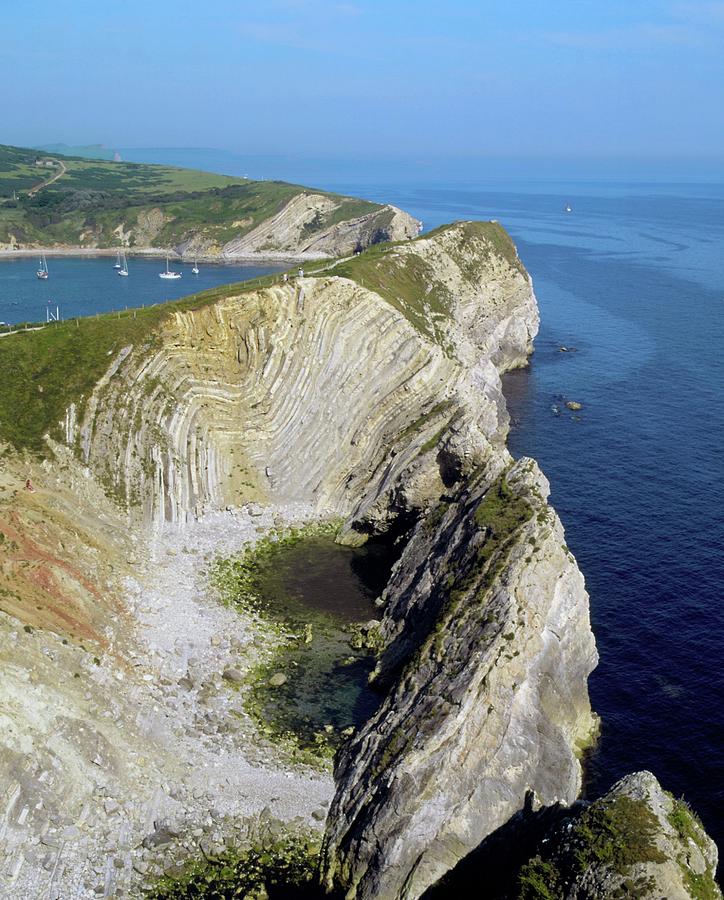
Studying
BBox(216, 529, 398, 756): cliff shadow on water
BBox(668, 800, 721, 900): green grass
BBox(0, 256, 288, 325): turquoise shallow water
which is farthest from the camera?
BBox(0, 256, 288, 325): turquoise shallow water

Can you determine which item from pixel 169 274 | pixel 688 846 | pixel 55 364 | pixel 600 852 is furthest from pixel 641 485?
pixel 169 274

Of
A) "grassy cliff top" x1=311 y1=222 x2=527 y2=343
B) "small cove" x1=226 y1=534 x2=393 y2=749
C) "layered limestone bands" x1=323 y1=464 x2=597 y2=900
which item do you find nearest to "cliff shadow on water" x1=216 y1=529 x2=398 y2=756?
"small cove" x1=226 y1=534 x2=393 y2=749

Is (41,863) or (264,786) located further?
(264,786)

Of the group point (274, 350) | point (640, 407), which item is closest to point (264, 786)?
point (274, 350)

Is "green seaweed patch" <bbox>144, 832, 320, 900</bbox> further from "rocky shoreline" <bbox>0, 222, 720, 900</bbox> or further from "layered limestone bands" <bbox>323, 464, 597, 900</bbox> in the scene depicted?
"layered limestone bands" <bbox>323, 464, 597, 900</bbox>

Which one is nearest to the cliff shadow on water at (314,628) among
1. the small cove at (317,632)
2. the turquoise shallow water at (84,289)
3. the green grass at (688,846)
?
the small cove at (317,632)

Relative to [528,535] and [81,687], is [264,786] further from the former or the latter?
[528,535]
